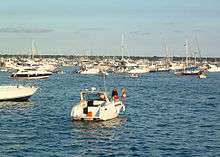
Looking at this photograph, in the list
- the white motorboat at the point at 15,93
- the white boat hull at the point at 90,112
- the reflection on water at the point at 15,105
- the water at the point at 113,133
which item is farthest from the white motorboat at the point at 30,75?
the white boat hull at the point at 90,112

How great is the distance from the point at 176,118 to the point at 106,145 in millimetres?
18305

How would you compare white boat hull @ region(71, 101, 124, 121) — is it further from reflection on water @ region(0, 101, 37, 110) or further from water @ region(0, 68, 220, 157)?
reflection on water @ region(0, 101, 37, 110)

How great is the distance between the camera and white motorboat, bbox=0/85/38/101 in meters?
68.0

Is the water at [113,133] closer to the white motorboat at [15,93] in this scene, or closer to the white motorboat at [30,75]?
the white motorboat at [15,93]

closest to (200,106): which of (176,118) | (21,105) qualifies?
(176,118)

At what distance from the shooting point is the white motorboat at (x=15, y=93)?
68.0m

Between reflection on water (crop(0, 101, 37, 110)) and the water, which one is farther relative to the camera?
reflection on water (crop(0, 101, 37, 110))

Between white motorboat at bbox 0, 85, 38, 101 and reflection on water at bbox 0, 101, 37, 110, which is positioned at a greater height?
white motorboat at bbox 0, 85, 38, 101

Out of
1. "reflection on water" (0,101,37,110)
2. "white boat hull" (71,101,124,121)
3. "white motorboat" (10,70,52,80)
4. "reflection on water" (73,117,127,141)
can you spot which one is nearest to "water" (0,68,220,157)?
"reflection on water" (73,117,127,141)

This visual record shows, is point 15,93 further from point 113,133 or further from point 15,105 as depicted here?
point 113,133

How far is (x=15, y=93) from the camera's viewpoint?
69.1m

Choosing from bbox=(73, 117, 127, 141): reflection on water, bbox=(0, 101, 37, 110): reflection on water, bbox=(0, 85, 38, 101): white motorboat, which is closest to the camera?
bbox=(73, 117, 127, 141): reflection on water

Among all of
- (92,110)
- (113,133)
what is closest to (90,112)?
(92,110)

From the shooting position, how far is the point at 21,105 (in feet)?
220
